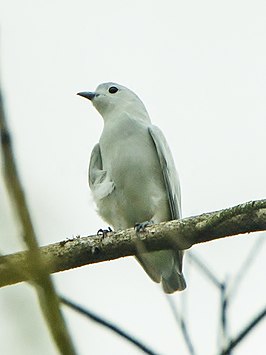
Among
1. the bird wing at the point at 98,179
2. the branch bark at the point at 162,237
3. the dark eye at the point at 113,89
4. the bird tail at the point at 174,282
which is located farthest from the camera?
the dark eye at the point at 113,89

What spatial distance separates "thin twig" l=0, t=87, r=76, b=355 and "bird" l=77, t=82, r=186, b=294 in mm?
5697

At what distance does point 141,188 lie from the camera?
23.7ft

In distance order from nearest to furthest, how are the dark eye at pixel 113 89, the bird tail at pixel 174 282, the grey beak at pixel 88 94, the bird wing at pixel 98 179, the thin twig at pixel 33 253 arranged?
the thin twig at pixel 33 253, the bird tail at pixel 174 282, the bird wing at pixel 98 179, the grey beak at pixel 88 94, the dark eye at pixel 113 89

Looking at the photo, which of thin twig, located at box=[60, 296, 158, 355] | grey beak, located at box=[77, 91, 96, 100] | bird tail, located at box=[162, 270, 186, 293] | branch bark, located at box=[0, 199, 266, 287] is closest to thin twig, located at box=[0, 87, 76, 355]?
thin twig, located at box=[60, 296, 158, 355]

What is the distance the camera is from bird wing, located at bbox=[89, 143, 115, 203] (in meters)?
7.18

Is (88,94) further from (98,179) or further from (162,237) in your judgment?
(162,237)

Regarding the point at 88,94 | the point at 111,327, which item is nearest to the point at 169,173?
the point at 88,94

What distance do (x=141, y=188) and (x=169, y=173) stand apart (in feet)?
1.09

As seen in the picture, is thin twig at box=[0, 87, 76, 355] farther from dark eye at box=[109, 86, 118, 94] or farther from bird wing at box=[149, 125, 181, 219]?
dark eye at box=[109, 86, 118, 94]

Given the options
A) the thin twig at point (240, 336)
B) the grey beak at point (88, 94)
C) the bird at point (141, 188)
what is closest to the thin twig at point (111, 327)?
the thin twig at point (240, 336)

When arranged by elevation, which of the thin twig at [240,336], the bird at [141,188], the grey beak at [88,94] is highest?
the grey beak at [88,94]

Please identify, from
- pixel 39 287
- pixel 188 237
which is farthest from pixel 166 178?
pixel 39 287

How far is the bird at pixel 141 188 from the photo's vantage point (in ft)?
23.3

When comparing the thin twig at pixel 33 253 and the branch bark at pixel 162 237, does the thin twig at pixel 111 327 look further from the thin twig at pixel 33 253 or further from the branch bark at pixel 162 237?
the branch bark at pixel 162 237
